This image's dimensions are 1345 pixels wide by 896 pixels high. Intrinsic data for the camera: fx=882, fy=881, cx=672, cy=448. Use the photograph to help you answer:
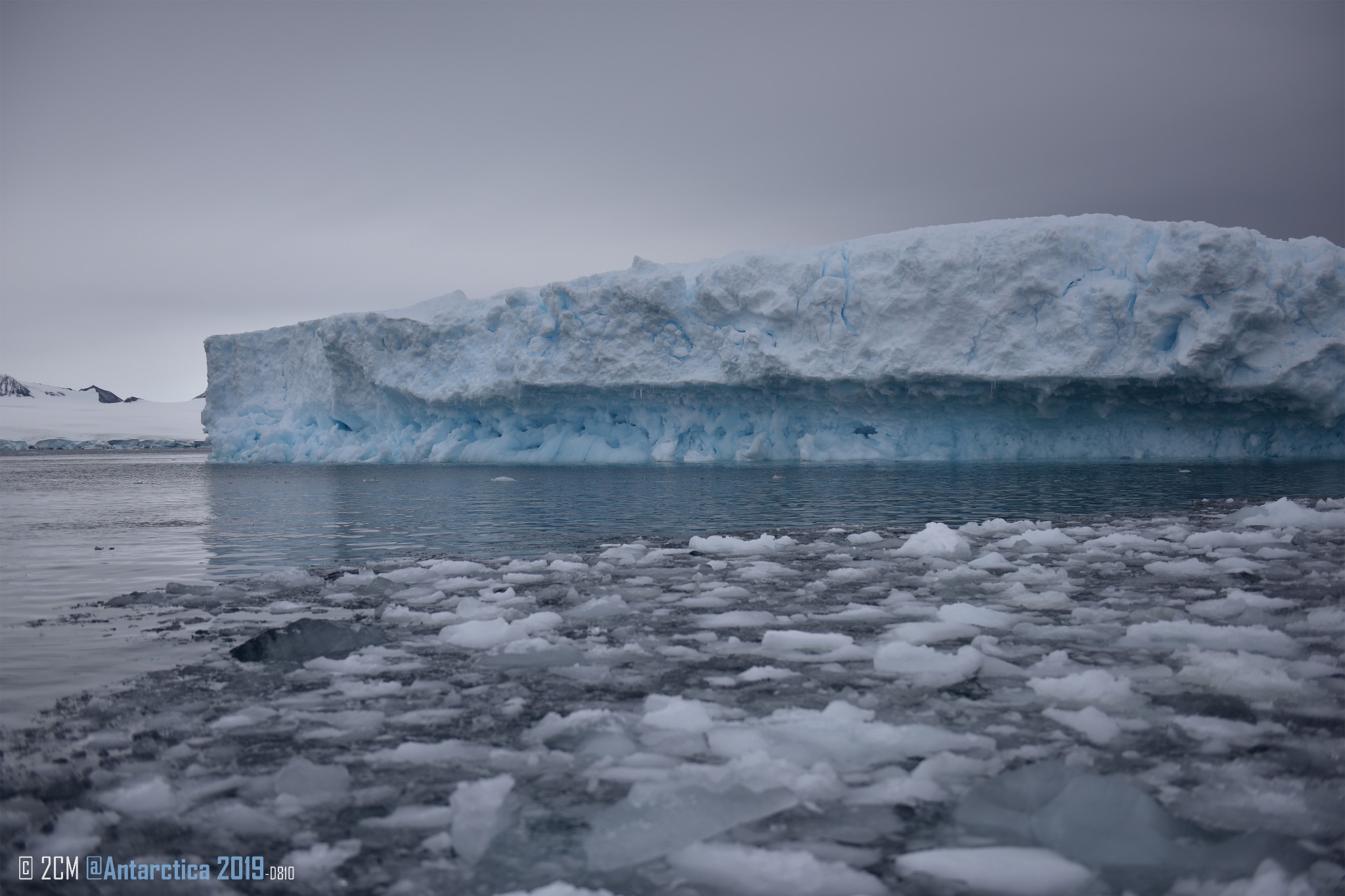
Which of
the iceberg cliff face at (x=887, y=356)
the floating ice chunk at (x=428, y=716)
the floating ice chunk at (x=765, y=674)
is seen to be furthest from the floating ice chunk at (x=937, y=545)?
the iceberg cliff face at (x=887, y=356)

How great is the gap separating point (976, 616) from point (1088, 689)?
105cm

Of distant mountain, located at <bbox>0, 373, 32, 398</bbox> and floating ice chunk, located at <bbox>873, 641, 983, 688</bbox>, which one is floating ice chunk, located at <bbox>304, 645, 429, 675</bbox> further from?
distant mountain, located at <bbox>0, 373, 32, 398</bbox>

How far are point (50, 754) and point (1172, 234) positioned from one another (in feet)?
66.0

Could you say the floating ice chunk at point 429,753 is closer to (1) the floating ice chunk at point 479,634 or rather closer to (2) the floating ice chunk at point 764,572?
(1) the floating ice chunk at point 479,634

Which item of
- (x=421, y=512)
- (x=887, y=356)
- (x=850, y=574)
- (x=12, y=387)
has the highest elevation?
(x=12, y=387)

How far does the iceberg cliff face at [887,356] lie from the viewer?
18172 mm

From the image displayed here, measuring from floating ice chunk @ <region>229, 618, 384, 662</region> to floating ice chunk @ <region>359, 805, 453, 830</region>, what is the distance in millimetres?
1548

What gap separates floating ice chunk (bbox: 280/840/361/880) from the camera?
66.4 inches

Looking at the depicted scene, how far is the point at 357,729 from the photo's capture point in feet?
8.20

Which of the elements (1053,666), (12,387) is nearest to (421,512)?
(1053,666)

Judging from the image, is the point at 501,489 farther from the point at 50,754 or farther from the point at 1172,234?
the point at 1172,234

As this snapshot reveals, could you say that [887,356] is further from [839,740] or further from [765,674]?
[839,740]

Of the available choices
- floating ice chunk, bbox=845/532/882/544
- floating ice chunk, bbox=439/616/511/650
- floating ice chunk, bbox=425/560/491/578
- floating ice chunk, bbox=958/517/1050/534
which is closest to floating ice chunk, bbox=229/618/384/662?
floating ice chunk, bbox=439/616/511/650

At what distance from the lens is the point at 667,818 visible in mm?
1889
